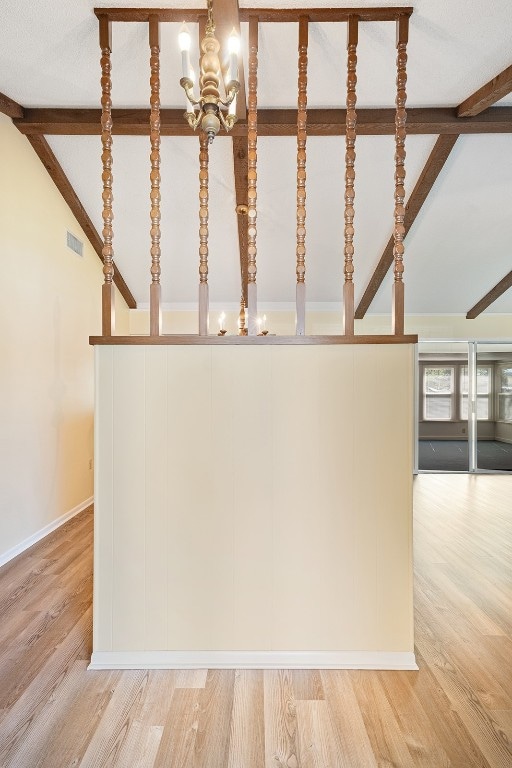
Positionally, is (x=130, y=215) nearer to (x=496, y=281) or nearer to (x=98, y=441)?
(x=98, y=441)

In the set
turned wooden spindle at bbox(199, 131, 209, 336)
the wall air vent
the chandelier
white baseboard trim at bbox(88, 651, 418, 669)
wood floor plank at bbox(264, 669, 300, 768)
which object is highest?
the wall air vent

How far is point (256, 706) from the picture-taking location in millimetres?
1725

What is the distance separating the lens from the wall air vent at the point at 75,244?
13.8ft

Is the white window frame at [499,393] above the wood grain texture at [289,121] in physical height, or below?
below

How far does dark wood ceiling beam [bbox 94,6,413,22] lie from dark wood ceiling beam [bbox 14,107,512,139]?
1.00m

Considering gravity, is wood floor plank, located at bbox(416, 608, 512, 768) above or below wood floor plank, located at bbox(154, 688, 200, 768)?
below

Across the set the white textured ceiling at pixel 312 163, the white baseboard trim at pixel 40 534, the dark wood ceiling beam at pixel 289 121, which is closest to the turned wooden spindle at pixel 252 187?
the white textured ceiling at pixel 312 163

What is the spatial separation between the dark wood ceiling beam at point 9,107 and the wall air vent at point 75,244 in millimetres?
1155

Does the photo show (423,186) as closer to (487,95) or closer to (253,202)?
(487,95)

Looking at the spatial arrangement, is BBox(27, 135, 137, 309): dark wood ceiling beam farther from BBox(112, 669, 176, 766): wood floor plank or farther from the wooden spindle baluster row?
BBox(112, 669, 176, 766): wood floor plank

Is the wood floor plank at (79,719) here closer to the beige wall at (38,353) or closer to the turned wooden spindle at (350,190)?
the beige wall at (38,353)

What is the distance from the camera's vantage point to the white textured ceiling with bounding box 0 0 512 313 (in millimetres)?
2416

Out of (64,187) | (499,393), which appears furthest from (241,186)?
(499,393)

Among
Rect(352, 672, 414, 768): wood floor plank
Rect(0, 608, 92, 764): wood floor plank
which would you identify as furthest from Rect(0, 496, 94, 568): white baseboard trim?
Rect(352, 672, 414, 768): wood floor plank
